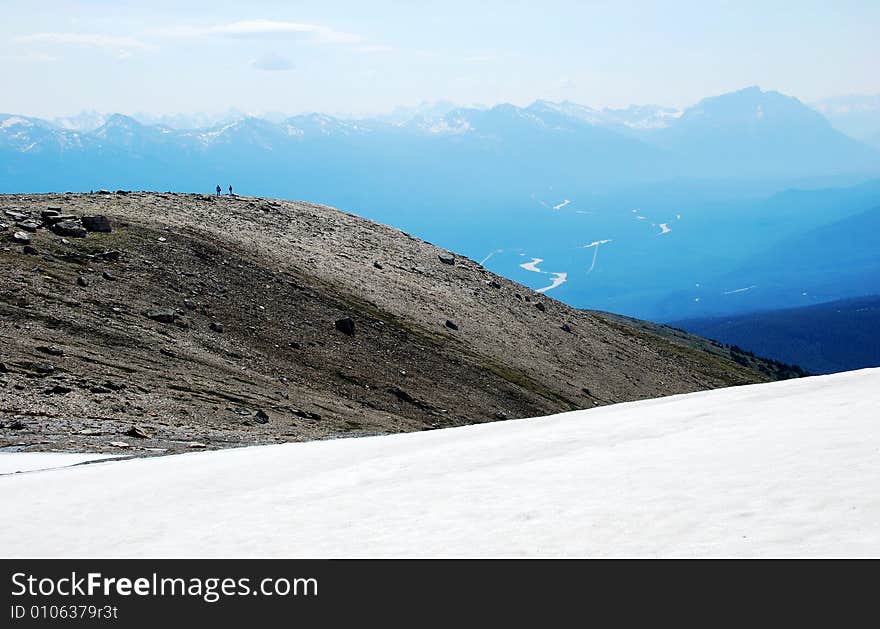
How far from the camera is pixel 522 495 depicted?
579 inches

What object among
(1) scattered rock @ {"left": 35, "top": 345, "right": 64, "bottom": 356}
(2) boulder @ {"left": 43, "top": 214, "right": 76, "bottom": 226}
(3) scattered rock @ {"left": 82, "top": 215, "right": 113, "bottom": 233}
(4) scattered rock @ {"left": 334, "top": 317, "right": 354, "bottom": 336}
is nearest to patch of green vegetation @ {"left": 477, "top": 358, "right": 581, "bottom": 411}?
(4) scattered rock @ {"left": 334, "top": 317, "right": 354, "bottom": 336}

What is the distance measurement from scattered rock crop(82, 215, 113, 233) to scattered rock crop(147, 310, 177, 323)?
14439 millimetres

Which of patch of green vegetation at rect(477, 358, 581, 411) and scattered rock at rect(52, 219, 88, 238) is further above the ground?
scattered rock at rect(52, 219, 88, 238)

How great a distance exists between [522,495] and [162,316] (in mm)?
39537

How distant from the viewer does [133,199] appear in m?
74.3

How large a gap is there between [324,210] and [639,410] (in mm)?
75133

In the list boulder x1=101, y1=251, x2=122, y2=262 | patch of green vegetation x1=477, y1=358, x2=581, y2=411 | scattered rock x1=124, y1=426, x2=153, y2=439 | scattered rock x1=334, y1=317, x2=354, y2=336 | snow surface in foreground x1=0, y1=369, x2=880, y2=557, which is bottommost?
snow surface in foreground x1=0, y1=369, x2=880, y2=557

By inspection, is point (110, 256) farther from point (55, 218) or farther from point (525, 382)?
point (525, 382)

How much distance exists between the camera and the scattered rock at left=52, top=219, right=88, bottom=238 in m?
58.2

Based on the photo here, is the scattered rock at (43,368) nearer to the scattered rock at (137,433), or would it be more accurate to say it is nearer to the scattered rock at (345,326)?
the scattered rock at (137,433)

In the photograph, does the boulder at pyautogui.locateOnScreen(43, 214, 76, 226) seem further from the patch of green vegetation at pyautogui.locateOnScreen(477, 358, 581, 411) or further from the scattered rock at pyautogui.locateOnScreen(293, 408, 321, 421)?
the patch of green vegetation at pyautogui.locateOnScreen(477, 358, 581, 411)

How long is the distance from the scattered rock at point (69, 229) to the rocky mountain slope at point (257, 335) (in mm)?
117
